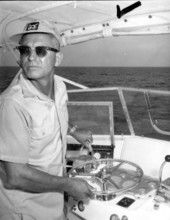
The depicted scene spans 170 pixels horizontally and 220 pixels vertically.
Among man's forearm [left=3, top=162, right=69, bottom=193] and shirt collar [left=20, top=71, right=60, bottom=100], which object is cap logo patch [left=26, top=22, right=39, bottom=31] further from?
man's forearm [left=3, top=162, right=69, bottom=193]

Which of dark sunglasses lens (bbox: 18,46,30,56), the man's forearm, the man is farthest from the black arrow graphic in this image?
the man's forearm

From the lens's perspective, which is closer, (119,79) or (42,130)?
(42,130)

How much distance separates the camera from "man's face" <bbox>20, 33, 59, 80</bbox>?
1888 millimetres

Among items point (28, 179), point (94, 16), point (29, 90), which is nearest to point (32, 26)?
point (29, 90)

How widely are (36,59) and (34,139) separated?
0.53 meters

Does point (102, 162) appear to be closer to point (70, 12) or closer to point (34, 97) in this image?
point (34, 97)

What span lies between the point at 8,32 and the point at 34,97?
142cm

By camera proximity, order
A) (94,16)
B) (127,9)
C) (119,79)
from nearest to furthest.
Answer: (127,9) → (94,16) → (119,79)

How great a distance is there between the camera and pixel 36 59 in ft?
6.25

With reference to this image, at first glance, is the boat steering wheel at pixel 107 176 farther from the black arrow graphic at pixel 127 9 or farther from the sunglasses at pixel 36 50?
the black arrow graphic at pixel 127 9

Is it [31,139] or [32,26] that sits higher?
[32,26]

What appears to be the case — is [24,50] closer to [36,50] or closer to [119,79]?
[36,50]

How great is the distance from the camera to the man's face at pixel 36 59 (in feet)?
6.19

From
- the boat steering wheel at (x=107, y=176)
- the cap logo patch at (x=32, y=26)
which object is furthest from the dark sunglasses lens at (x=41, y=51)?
the boat steering wheel at (x=107, y=176)
